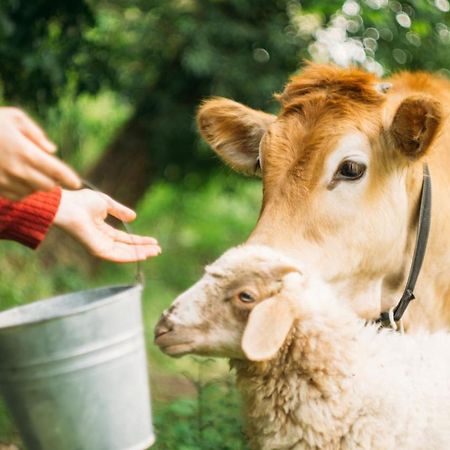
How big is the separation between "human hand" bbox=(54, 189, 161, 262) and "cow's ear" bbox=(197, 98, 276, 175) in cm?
134

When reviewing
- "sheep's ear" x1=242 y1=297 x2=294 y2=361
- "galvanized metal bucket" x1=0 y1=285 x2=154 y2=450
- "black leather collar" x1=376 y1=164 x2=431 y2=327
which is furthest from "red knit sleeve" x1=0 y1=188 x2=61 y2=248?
"black leather collar" x1=376 y1=164 x2=431 y2=327

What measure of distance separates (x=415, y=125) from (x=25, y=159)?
5.92 ft

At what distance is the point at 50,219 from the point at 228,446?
1530mm

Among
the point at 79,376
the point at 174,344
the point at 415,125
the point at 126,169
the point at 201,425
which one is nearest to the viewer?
the point at 79,376

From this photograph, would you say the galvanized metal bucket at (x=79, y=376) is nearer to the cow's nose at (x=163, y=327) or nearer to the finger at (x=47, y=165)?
the cow's nose at (x=163, y=327)

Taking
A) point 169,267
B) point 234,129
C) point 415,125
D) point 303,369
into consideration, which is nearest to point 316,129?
point 415,125

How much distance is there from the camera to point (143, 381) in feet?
9.19

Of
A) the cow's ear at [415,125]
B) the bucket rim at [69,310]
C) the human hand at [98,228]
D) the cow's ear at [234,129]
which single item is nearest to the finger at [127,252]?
the human hand at [98,228]

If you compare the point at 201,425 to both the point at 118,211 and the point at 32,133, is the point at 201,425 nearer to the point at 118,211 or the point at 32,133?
the point at 118,211

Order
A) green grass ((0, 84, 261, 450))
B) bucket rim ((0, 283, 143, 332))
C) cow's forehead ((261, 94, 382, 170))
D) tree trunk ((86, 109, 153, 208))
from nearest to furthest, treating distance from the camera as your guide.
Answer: bucket rim ((0, 283, 143, 332)) → cow's forehead ((261, 94, 382, 170)) → green grass ((0, 84, 261, 450)) → tree trunk ((86, 109, 153, 208))

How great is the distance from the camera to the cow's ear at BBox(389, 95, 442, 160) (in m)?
3.58

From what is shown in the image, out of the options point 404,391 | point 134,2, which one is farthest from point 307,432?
point 134,2

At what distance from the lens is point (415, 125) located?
3.66m

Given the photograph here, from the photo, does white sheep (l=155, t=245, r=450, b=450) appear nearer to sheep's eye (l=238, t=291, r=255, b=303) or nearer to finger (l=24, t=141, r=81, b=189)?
sheep's eye (l=238, t=291, r=255, b=303)
